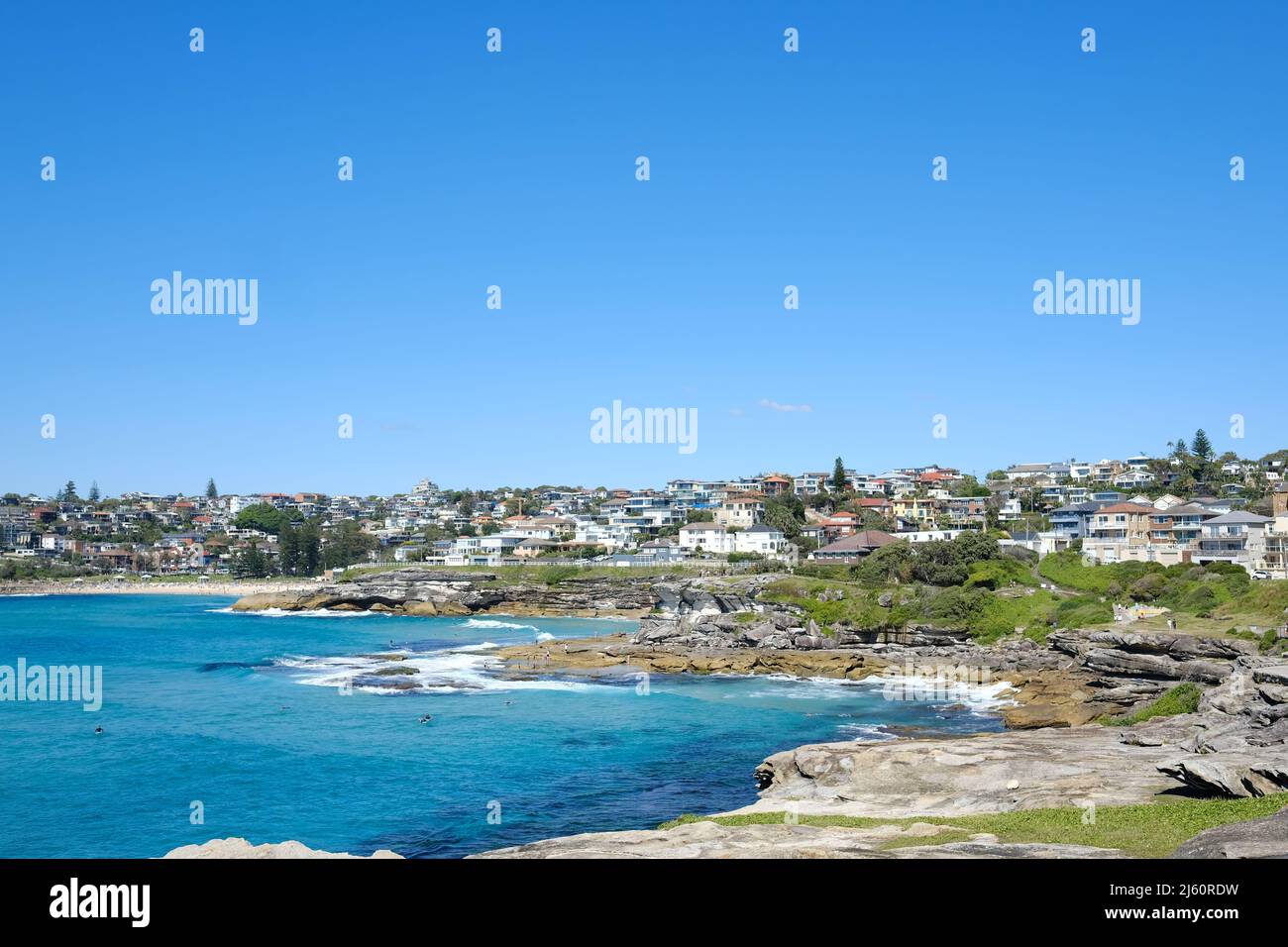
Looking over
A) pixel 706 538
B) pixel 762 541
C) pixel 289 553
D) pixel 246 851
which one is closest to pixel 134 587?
pixel 289 553

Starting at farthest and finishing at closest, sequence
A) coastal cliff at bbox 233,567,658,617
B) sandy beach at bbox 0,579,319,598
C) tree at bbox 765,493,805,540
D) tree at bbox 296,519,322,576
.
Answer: tree at bbox 296,519,322,576 < sandy beach at bbox 0,579,319,598 < tree at bbox 765,493,805,540 < coastal cliff at bbox 233,567,658,617

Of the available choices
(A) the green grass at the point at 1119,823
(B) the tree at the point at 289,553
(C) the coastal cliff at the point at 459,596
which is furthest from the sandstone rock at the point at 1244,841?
(B) the tree at the point at 289,553

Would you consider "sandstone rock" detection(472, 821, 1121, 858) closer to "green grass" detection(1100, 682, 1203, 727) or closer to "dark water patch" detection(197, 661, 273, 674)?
"green grass" detection(1100, 682, 1203, 727)

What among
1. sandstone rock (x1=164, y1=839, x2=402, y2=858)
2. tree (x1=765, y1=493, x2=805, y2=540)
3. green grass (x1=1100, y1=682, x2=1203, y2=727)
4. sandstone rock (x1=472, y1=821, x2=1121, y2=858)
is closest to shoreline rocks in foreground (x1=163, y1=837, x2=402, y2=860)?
sandstone rock (x1=164, y1=839, x2=402, y2=858)

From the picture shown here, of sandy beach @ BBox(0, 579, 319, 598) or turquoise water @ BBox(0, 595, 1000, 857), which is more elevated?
turquoise water @ BBox(0, 595, 1000, 857)

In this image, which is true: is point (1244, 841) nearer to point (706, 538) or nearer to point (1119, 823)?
point (1119, 823)
